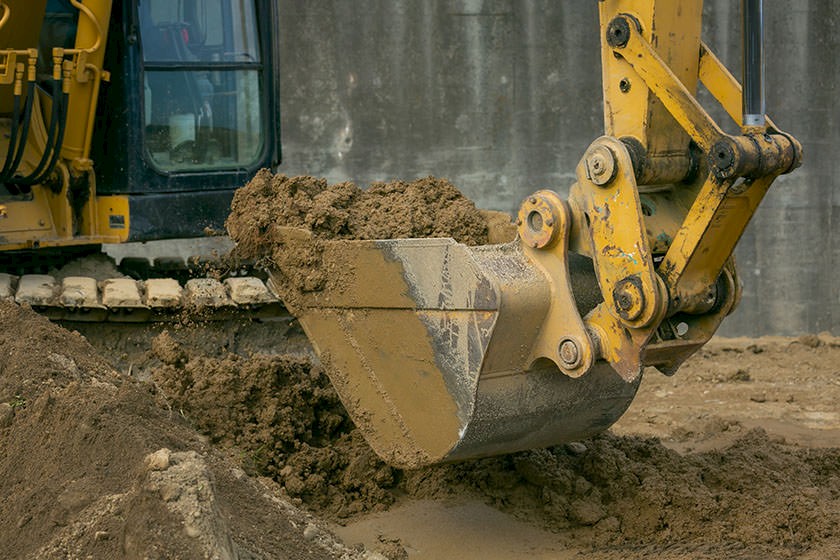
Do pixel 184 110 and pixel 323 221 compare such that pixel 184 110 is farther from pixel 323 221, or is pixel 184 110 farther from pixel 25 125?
pixel 323 221

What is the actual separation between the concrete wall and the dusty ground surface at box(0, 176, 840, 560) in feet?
12.9

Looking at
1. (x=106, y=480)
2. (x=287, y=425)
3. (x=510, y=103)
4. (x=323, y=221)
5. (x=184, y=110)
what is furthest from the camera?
(x=510, y=103)

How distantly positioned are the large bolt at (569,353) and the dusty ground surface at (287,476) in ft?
2.42

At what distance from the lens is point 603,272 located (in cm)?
381

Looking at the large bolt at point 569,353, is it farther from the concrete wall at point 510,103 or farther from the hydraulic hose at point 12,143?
the concrete wall at point 510,103

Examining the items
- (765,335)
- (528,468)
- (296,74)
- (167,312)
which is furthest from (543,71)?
(528,468)

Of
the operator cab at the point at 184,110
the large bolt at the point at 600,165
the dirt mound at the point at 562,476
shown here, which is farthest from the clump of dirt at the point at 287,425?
the large bolt at the point at 600,165


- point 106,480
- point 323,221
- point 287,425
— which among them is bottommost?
point 287,425

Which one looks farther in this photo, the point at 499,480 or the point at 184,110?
the point at 184,110

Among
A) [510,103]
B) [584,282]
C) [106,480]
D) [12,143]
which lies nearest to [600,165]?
[584,282]

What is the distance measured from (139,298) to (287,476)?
1.31m

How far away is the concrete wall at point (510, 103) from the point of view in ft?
31.0

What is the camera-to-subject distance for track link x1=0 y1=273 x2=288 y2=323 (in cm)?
545

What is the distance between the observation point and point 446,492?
15.5ft
